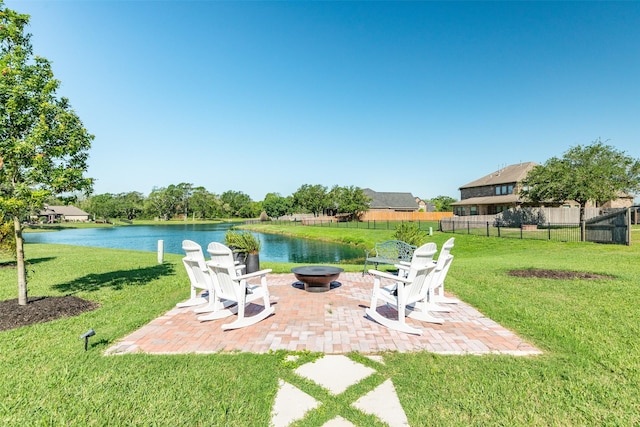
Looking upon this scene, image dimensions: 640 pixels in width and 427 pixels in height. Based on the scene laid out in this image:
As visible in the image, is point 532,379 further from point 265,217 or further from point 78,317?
point 265,217

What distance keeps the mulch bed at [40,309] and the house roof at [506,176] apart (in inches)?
1516

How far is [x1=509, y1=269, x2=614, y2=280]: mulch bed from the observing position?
297 inches

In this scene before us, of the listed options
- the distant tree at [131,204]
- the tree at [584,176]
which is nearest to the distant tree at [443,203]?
the tree at [584,176]

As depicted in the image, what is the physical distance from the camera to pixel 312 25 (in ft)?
48.4

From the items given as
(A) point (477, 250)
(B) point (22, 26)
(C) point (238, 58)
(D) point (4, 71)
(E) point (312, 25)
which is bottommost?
(A) point (477, 250)

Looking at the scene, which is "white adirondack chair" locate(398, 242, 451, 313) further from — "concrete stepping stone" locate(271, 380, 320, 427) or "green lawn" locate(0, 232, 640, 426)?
"concrete stepping stone" locate(271, 380, 320, 427)

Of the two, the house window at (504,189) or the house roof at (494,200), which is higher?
the house window at (504,189)

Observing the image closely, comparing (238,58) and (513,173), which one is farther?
(513,173)

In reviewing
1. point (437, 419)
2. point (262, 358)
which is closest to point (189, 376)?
point (262, 358)

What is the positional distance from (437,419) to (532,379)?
48.7 inches

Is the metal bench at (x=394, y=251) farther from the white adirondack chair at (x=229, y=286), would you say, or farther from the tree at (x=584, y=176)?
the tree at (x=584, y=176)

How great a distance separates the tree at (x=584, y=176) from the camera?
1961 centimetres

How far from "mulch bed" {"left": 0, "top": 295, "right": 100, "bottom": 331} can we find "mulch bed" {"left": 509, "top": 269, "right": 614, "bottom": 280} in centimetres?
973

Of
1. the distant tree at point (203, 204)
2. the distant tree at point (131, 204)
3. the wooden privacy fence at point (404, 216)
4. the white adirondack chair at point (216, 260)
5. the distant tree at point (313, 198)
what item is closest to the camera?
the white adirondack chair at point (216, 260)
